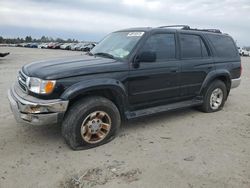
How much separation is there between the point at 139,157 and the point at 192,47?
9.23 feet

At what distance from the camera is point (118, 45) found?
17.0 ft

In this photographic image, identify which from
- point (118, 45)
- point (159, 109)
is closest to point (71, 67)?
point (118, 45)

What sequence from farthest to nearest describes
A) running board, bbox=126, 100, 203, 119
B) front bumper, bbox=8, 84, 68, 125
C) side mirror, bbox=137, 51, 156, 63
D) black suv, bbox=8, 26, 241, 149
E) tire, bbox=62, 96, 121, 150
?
running board, bbox=126, 100, 203, 119 → side mirror, bbox=137, 51, 156, 63 → tire, bbox=62, 96, 121, 150 → black suv, bbox=8, 26, 241, 149 → front bumper, bbox=8, 84, 68, 125

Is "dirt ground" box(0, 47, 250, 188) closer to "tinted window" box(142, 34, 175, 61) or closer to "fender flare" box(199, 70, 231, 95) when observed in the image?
"fender flare" box(199, 70, 231, 95)

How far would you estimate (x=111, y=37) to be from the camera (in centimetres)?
566

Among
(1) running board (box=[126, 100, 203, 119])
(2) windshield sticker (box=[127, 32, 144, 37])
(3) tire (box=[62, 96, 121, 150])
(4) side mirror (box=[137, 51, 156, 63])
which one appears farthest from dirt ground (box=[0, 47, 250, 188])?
(2) windshield sticker (box=[127, 32, 144, 37])

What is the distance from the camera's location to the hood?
4043 mm

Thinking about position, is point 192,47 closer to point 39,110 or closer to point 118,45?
point 118,45

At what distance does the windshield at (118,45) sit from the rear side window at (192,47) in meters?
1.04

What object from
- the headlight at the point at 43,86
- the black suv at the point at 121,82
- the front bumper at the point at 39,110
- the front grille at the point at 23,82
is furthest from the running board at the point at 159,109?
the front grille at the point at 23,82

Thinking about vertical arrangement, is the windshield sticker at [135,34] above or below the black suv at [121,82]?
above

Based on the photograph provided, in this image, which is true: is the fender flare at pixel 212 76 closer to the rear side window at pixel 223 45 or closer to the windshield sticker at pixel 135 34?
the rear side window at pixel 223 45

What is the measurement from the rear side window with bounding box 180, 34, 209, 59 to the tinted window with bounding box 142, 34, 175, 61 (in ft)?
0.95

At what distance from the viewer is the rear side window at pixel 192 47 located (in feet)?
18.4
